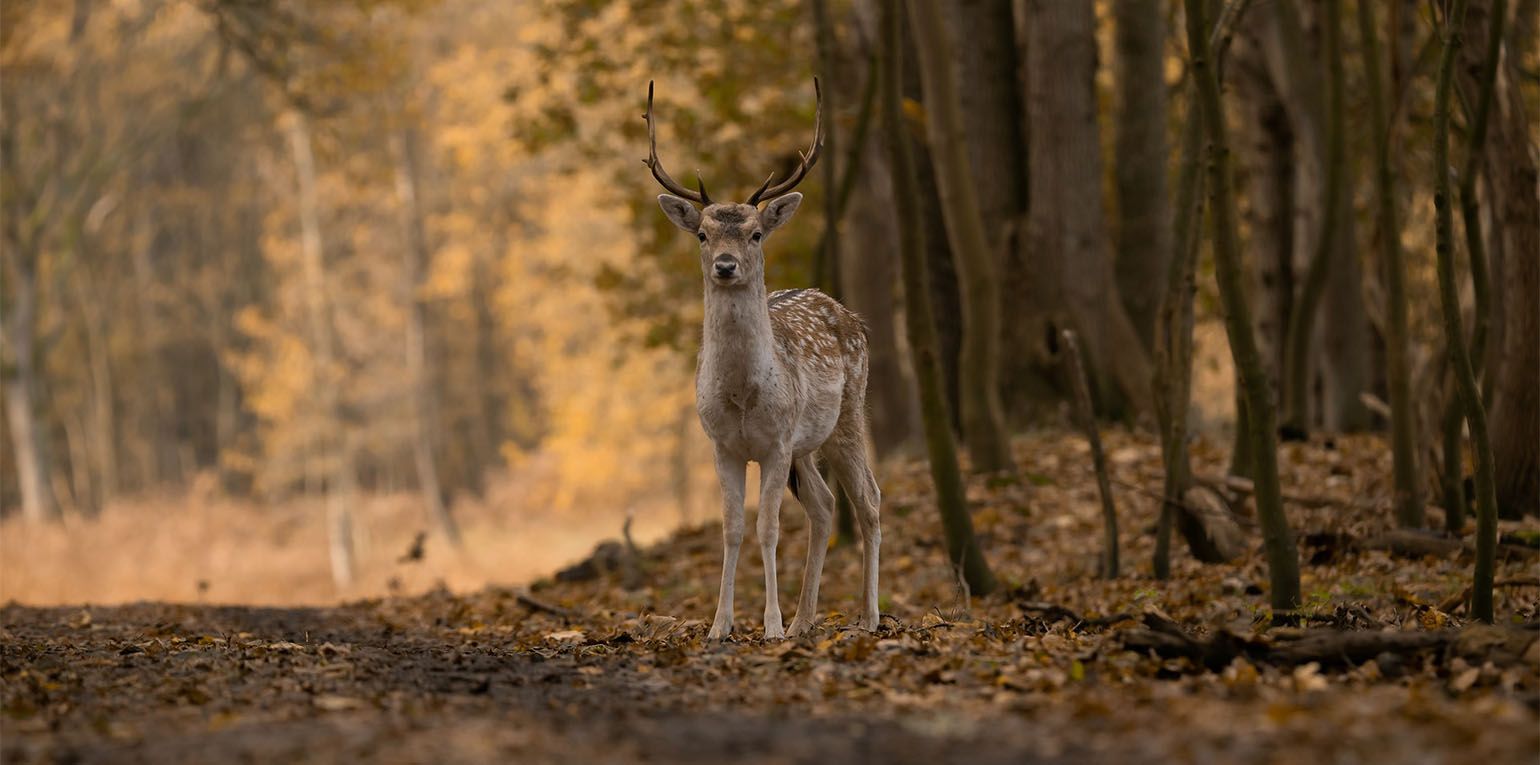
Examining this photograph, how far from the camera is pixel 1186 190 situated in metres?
10.0

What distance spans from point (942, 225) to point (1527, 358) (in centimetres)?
719

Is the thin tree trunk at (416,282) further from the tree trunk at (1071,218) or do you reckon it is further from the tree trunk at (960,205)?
the tree trunk at (960,205)

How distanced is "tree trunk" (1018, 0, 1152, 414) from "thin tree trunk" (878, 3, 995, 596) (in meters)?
5.28

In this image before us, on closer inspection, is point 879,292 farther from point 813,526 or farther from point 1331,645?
point 1331,645

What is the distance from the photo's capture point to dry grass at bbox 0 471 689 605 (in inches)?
758

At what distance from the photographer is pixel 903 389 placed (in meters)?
19.1

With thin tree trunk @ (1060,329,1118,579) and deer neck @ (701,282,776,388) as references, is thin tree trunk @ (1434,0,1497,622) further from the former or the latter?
deer neck @ (701,282,776,388)

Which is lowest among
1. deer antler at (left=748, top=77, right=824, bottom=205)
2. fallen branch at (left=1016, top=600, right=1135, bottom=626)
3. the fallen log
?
fallen branch at (left=1016, top=600, right=1135, bottom=626)

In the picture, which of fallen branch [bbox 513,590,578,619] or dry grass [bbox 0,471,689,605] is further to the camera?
dry grass [bbox 0,471,689,605]

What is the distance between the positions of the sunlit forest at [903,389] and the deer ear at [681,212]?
3cm

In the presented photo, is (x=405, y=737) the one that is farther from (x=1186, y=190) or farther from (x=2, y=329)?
(x=2, y=329)

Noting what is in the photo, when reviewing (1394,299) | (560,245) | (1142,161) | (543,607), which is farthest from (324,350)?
(1394,299)

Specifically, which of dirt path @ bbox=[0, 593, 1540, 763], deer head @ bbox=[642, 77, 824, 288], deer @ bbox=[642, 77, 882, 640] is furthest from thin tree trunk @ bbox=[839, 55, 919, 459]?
dirt path @ bbox=[0, 593, 1540, 763]

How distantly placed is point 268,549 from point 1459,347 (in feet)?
89.2
